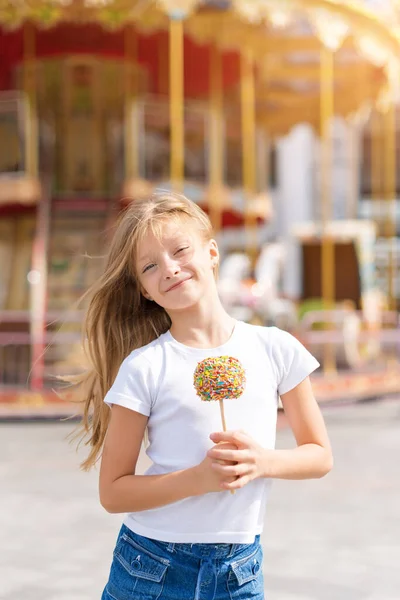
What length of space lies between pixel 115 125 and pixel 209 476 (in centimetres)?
1194

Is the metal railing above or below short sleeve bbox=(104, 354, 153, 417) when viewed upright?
below

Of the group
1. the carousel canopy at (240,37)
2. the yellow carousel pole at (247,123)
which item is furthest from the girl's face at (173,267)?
the yellow carousel pole at (247,123)

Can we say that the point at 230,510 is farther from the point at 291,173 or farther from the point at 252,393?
the point at 291,173

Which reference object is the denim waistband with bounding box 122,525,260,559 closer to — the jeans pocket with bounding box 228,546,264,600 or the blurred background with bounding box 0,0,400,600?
the jeans pocket with bounding box 228,546,264,600

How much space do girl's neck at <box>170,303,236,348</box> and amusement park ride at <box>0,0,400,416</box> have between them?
883 cm

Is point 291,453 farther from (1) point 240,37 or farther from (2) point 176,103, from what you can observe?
(1) point 240,37

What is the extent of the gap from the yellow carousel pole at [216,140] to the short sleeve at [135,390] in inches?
440

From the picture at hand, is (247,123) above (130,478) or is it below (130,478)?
above

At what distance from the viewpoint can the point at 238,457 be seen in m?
1.86

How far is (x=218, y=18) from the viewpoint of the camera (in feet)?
37.6

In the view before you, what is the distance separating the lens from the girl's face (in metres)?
2.10

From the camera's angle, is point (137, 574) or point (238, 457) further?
point (137, 574)

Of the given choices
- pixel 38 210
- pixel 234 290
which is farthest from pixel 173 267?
pixel 38 210

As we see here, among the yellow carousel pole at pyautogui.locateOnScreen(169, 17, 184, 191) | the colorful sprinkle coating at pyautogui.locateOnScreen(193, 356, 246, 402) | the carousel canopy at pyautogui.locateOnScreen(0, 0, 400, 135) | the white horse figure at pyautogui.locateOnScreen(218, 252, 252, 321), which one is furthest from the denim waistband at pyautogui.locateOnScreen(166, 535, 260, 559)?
the white horse figure at pyautogui.locateOnScreen(218, 252, 252, 321)
